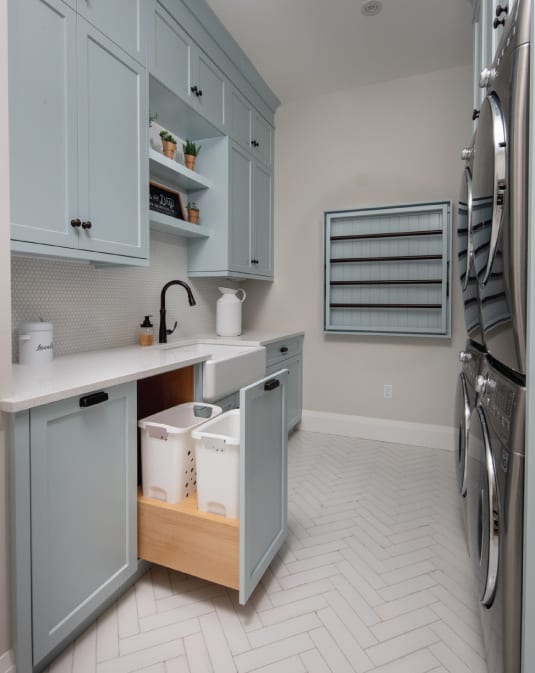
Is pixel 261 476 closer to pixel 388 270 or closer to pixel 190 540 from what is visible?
pixel 190 540

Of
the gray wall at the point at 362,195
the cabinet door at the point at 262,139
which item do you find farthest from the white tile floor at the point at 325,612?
the cabinet door at the point at 262,139

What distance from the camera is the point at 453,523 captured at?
2.01 meters

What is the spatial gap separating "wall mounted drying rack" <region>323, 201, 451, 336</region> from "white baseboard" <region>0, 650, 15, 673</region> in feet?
8.96

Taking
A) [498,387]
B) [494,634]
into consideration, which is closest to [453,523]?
[494,634]

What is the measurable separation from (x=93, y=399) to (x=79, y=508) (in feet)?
1.11

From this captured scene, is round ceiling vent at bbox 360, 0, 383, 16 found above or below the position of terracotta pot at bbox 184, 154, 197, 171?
above

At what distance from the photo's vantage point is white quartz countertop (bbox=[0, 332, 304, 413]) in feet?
3.49

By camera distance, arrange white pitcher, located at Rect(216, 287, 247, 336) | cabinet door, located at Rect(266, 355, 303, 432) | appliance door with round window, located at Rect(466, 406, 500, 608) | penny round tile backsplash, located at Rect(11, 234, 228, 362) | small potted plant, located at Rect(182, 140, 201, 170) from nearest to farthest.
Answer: appliance door with round window, located at Rect(466, 406, 500, 608) → penny round tile backsplash, located at Rect(11, 234, 228, 362) → small potted plant, located at Rect(182, 140, 201, 170) → white pitcher, located at Rect(216, 287, 247, 336) → cabinet door, located at Rect(266, 355, 303, 432)

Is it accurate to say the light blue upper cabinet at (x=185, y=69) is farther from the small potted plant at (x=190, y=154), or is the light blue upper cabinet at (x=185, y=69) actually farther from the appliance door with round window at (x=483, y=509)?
the appliance door with round window at (x=483, y=509)

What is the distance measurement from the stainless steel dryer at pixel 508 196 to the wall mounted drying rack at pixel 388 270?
6.33 feet

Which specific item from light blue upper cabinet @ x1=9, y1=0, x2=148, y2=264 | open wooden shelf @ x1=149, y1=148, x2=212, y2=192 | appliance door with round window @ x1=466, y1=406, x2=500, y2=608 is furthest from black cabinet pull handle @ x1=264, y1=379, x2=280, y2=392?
open wooden shelf @ x1=149, y1=148, x2=212, y2=192

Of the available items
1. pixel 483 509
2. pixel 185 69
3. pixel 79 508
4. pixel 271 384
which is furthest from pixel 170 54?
pixel 483 509

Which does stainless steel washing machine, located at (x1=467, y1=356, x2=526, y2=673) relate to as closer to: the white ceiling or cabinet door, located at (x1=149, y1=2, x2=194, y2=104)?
cabinet door, located at (x1=149, y1=2, x2=194, y2=104)

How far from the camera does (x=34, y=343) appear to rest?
1.58m
